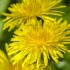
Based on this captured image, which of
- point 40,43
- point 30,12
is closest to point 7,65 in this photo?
point 40,43

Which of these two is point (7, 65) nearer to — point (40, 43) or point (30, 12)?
point (40, 43)

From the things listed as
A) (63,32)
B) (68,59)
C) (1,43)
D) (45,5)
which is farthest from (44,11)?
(1,43)

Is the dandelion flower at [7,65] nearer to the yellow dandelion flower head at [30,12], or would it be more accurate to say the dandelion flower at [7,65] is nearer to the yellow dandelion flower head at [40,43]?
the yellow dandelion flower head at [40,43]

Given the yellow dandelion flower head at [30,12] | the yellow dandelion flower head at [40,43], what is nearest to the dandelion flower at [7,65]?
the yellow dandelion flower head at [40,43]

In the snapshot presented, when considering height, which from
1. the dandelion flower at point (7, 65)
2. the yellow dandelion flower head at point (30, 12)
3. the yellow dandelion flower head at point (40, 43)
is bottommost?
the dandelion flower at point (7, 65)

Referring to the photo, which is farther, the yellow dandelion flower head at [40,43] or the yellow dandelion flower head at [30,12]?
the yellow dandelion flower head at [30,12]

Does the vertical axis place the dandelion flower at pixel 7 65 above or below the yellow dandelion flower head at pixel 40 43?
below

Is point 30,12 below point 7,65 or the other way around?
the other way around
